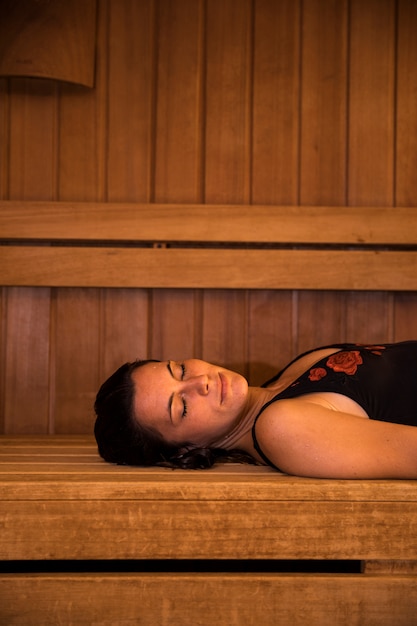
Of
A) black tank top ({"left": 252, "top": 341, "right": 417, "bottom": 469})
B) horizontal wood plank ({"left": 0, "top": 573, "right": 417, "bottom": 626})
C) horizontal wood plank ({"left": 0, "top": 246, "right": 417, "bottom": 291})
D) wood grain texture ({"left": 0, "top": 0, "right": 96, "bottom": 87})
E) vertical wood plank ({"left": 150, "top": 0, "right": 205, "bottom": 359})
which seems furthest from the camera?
vertical wood plank ({"left": 150, "top": 0, "right": 205, "bottom": 359})

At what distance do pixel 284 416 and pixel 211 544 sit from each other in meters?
0.37

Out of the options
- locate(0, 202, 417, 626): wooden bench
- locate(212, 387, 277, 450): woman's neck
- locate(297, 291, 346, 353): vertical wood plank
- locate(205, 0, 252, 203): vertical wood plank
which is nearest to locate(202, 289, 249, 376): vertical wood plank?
locate(297, 291, 346, 353): vertical wood plank

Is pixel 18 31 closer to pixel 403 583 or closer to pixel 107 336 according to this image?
pixel 107 336

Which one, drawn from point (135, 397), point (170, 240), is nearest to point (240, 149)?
point (170, 240)

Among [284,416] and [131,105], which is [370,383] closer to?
[284,416]

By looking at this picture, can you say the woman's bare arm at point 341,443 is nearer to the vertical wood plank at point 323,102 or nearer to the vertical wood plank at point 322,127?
Answer: the vertical wood plank at point 322,127

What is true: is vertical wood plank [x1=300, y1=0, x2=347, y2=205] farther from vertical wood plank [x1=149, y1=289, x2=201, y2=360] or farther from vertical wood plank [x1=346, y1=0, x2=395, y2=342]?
vertical wood plank [x1=149, y1=289, x2=201, y2=360]

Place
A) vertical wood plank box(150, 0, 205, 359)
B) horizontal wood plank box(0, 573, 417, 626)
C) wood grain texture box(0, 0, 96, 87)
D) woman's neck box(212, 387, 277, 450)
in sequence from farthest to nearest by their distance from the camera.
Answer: vertical wood plank box(150, 0, 205, 359) → wood grain texture box(0, 0, 96, 87) → woman's neck box(212, 387, 277, 450) → horizontal wood plank box(0, 573, 417, 626)

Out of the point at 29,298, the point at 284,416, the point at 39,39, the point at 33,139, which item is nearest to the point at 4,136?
the point at 33,139

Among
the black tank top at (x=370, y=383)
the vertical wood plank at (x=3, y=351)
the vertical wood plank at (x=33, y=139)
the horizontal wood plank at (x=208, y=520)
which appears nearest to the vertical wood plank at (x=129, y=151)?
the vertical wood plank at (x=33, y=139)

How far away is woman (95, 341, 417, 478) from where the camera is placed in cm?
181

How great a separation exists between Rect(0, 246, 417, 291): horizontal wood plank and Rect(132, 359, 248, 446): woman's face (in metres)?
0.78

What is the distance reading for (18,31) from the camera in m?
2.64

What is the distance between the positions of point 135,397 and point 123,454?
0.18 metres
